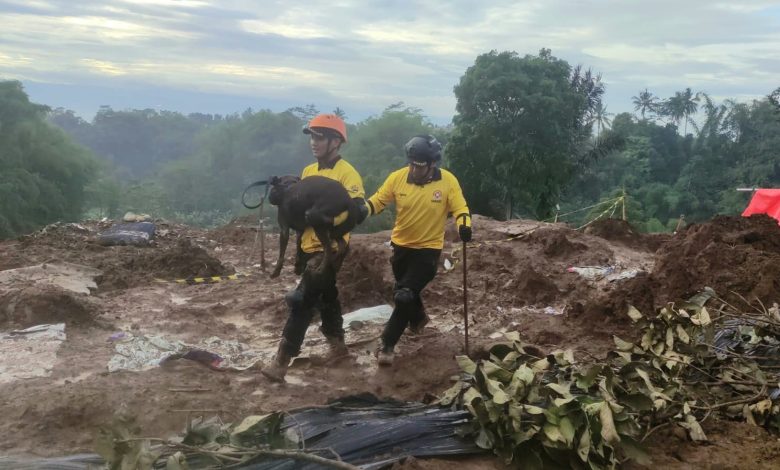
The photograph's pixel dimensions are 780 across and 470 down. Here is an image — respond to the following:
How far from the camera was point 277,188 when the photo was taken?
473cm

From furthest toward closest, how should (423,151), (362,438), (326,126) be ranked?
(423,151) → (326,126) → (362,438)

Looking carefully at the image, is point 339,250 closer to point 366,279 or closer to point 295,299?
point 295,299

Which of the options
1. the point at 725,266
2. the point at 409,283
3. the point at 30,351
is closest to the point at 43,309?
the point at 30,351

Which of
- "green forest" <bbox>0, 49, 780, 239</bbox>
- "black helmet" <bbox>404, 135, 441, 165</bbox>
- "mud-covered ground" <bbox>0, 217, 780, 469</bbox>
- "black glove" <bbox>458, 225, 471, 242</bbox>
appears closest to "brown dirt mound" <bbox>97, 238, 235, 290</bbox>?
"mud-covered ground" <bbox>0, 217, 780, 469</bbox>

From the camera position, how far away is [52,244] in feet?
35.8

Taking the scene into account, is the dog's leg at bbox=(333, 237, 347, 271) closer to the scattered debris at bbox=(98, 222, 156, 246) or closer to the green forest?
the scattered debris at bbox=(98, 222, 156, 246)

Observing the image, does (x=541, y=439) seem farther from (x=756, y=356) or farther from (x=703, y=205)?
(x=703, y=205)

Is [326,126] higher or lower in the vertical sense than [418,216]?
higher

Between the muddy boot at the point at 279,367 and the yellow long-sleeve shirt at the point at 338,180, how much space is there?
0.72 metres

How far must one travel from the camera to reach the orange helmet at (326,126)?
4992 millimetres

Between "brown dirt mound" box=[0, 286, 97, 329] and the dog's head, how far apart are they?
273 centimetres

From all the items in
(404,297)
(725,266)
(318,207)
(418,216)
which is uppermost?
(318,207)

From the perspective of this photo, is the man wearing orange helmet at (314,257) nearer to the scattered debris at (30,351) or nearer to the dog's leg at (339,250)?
the dog's leg at (339,250)

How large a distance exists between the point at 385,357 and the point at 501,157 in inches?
847
